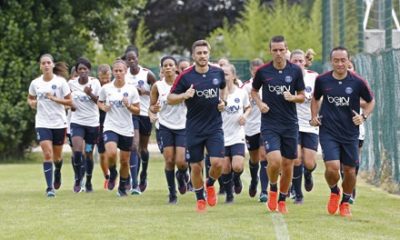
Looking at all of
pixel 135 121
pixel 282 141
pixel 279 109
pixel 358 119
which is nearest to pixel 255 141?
pixel 135 121

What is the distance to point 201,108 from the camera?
14930mm

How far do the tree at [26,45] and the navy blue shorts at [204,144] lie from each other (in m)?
16.2

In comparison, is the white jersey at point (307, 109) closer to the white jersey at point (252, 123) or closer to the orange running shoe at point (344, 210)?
the white jersey at point (252, 123)

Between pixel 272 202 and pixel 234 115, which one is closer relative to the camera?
pixel 272 202

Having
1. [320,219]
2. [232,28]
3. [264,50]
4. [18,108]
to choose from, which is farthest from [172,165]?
[232,28]

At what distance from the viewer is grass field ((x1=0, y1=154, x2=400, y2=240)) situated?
12438 mm

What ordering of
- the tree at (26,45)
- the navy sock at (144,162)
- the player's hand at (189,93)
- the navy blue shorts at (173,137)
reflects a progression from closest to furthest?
1. the player's hand at (189,93)
2. the navy blue shorts at (173,137)
3. the navy sock at (144,162)
4. the tree at (26,45)

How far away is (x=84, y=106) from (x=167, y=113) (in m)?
2.62

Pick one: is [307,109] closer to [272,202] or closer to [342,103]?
[272,202]

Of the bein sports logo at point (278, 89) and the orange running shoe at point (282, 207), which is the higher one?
the bein sports logo at point (278, 89)

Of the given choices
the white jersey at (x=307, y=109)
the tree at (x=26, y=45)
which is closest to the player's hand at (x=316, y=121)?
the white jersey at (x=307, y=109)

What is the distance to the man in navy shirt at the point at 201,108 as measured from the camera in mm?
14828

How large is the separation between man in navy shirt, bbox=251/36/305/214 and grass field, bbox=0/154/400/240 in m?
0.58

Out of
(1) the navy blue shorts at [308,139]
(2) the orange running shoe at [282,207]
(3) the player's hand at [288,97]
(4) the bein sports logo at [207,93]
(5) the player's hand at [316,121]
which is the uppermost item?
(4) the bein sports logo at [207,93]
